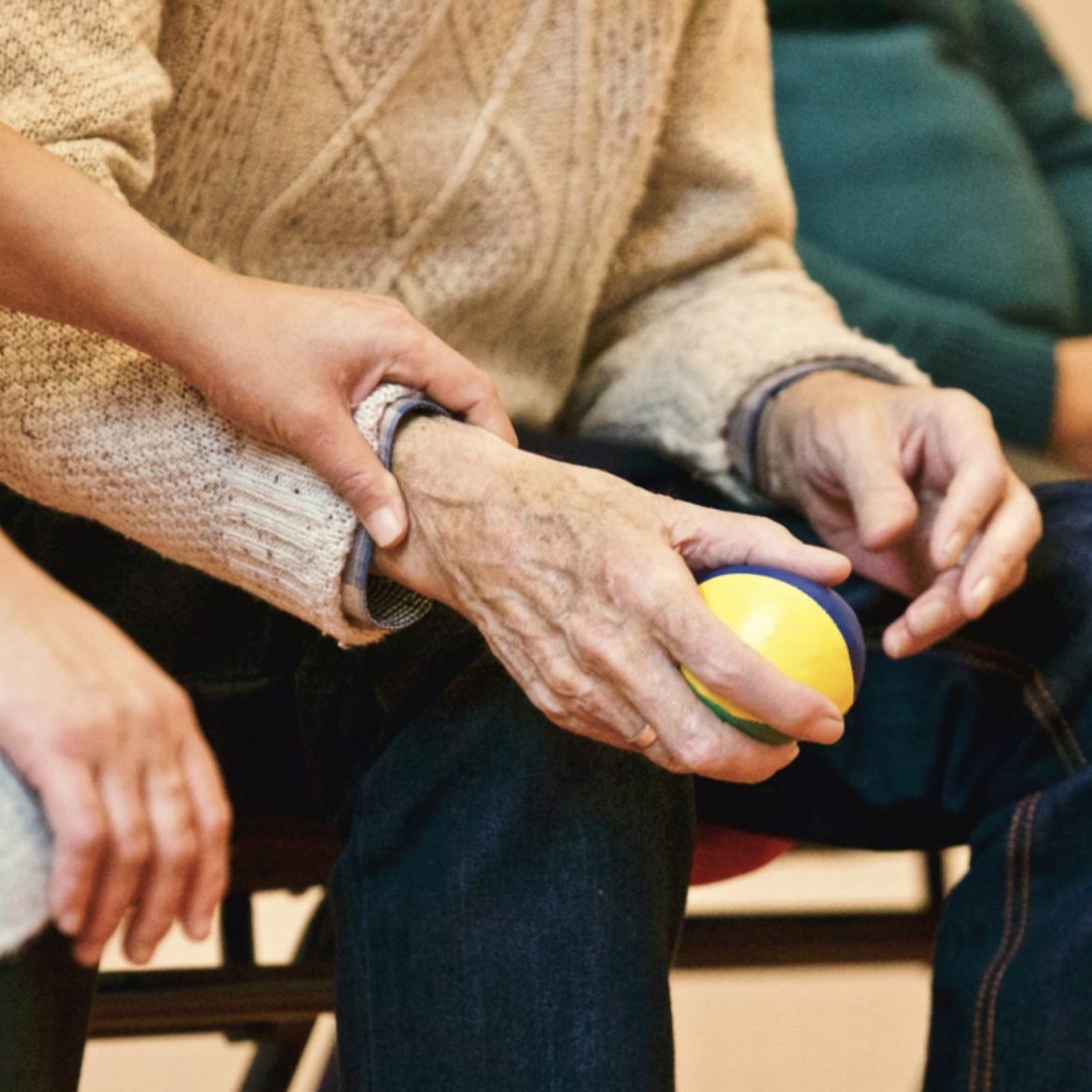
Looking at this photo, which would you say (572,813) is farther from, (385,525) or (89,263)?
(89,263)

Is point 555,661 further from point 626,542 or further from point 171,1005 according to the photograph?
point 171,1005

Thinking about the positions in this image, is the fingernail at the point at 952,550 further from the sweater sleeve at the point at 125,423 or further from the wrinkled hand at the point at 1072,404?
the wrinkled hand at the point at 1072,404

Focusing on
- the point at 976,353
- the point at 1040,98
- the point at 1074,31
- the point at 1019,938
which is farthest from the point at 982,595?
the point at 1074,31

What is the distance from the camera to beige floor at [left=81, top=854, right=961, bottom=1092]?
4.41 ft

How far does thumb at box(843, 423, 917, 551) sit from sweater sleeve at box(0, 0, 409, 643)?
273mm

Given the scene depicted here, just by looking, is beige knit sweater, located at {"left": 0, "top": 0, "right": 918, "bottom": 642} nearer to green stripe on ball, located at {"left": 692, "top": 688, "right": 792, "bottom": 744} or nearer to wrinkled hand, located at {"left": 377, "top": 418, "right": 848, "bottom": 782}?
wrinkled hand, located at {"left": 377, "top": 418, "right": 848, "bottom": 782}

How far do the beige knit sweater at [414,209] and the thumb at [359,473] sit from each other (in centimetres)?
2

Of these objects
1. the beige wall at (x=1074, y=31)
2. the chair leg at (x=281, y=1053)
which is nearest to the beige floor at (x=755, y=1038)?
the chair leg at (x=281, y=1053)

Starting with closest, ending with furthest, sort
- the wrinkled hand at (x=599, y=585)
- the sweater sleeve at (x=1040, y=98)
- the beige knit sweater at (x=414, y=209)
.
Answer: the wrinkled hand at (x=599, y=585) → the beige knit sweater at (x=414, y=209) → the sweater sleeve at (x=1040, y=98)

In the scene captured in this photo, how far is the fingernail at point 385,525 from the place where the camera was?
600mm

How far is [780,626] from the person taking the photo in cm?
54

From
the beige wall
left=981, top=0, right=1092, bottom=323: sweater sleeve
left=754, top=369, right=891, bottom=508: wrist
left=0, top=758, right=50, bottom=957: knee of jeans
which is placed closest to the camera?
left=0, top=758, right=50, bottom=957: knee of jeans

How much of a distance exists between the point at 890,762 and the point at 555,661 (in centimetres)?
26

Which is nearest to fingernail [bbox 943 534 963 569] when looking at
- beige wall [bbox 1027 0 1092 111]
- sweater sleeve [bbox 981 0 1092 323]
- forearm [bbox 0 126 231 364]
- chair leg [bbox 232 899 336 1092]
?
forearm [bbox 0 126 231 364]
